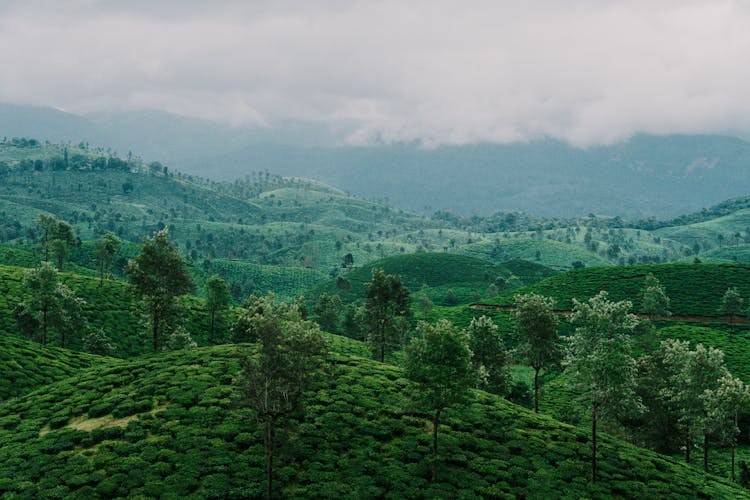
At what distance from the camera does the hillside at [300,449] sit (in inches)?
1725

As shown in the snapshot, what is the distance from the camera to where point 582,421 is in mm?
82688

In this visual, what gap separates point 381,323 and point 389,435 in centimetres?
3629

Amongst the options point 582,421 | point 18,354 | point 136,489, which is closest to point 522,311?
point 582,421

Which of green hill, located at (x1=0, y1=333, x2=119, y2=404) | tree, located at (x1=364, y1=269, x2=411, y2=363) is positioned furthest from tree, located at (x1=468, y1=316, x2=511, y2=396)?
green hill, located at (x1=0, y1=333, x2=119, y2=404)

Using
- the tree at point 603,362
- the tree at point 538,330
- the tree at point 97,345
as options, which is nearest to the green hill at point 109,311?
the tree at point 97,345

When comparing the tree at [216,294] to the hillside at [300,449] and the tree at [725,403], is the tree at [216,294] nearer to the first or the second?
the hillside at [300,449]

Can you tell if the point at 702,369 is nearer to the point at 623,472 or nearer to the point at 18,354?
the point at 623,472

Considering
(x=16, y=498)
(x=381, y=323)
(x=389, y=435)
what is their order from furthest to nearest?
(x=381, y=323)
(x=389, y=435)
(x=16, y=498)

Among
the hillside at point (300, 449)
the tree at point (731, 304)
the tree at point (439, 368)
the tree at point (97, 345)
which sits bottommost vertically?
the tree at point (97, 345)

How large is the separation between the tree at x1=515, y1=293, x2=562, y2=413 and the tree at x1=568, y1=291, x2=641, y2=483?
20.2 meters

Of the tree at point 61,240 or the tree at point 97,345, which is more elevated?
the tree at point 61,240

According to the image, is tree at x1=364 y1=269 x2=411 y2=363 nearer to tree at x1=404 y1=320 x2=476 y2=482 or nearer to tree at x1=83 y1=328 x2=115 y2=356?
tree at x1=404 y1=320 x2=476 y2=482

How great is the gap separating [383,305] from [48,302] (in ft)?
181

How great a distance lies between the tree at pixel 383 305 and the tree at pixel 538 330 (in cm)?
2011
